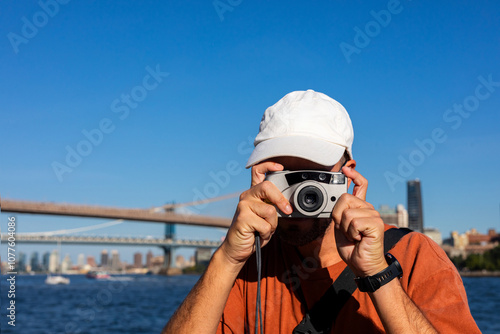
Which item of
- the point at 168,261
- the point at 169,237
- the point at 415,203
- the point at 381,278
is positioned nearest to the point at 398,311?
the point at 381,278

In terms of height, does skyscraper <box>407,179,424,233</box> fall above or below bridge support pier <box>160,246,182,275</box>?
above

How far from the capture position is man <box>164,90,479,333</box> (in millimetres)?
972

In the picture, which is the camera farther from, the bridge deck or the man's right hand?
the bridge deck

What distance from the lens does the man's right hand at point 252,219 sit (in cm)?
105

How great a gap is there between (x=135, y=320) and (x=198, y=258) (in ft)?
150

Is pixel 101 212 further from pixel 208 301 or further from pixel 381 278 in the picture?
pixel 381 278

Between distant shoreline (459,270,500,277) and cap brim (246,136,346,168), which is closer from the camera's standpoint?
cap brim (246,136,346,168)

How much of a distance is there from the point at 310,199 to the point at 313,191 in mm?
21

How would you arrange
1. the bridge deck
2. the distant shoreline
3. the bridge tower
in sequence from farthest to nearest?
the distant shoreline
the bridge tower
the bridge deck

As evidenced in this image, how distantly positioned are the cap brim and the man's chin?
0.14 meters

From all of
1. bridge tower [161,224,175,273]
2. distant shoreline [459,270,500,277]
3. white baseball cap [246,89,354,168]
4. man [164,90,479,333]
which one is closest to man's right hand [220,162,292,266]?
man [164,90,479,333]

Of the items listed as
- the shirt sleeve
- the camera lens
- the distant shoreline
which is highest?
the camera lens

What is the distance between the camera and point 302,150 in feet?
3.73

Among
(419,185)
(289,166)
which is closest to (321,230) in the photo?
(289,166)
